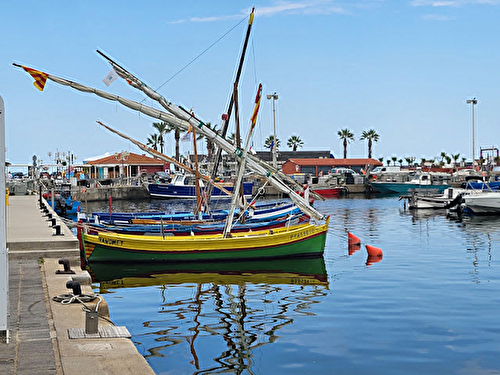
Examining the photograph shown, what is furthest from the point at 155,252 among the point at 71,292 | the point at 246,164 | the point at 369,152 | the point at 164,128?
the point at 369,152

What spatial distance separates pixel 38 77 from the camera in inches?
921

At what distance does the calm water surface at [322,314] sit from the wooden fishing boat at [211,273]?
0.14ft

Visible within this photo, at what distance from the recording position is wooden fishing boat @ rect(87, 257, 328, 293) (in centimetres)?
2319

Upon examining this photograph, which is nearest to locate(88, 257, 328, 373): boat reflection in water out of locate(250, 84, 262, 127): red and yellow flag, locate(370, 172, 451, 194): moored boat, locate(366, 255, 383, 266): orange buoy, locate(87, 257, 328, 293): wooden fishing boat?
locate(87, 257, 328, 293): wooden fishing boat

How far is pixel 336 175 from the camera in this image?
104812mm

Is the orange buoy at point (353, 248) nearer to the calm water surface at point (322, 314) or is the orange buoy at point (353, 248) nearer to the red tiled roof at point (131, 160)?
the calm water surface at point (322, 314)

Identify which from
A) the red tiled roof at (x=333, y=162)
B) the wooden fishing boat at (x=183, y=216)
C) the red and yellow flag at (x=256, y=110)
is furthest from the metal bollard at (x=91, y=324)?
the red tiled roof at (x=333, y=162)

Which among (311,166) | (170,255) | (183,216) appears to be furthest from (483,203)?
(311,166)

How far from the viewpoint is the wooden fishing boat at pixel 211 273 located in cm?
2319

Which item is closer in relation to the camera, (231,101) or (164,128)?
(231,101)

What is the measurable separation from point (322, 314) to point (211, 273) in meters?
7.89

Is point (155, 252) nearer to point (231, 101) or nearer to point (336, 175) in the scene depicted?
point (231, 101)

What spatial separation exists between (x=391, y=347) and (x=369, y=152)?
145052 millimetres

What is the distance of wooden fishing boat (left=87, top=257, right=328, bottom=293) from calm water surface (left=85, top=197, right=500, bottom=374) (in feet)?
0.14
